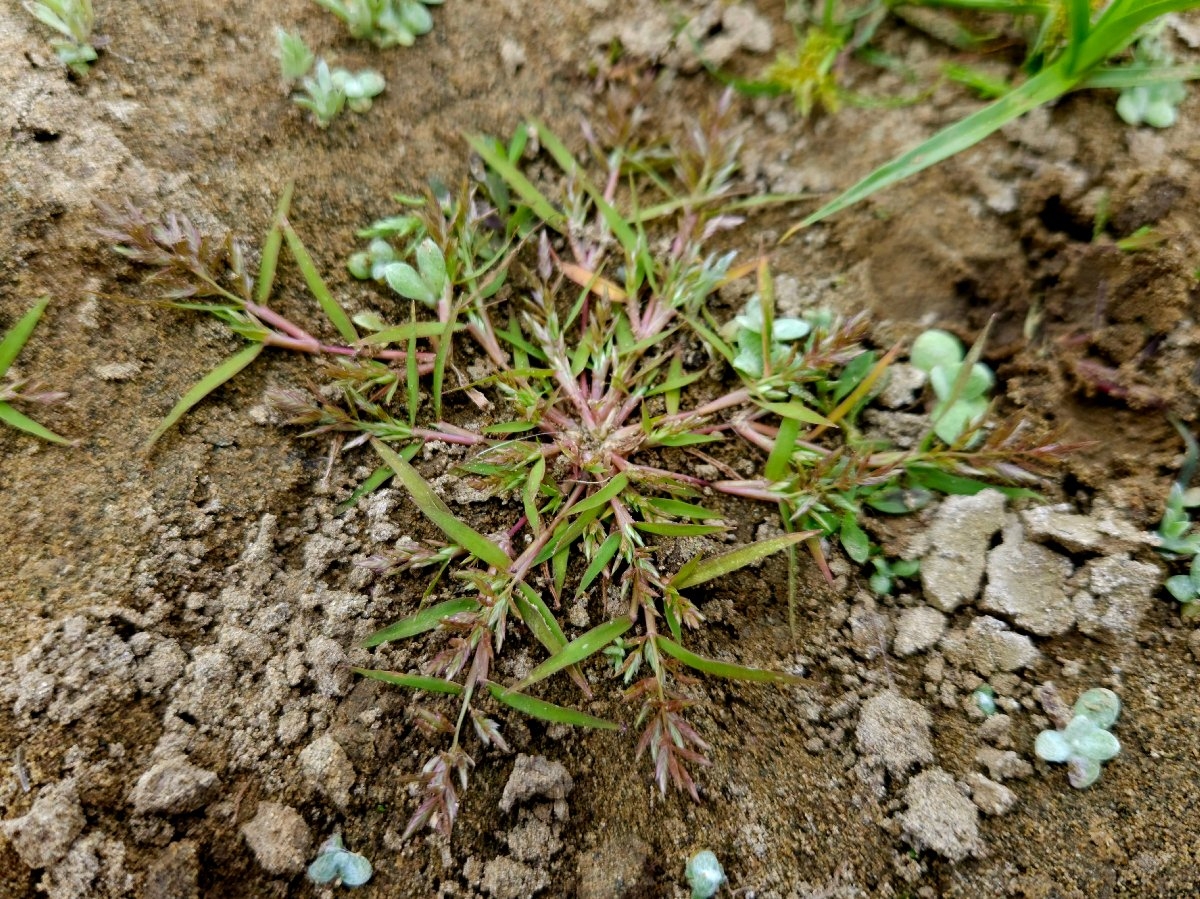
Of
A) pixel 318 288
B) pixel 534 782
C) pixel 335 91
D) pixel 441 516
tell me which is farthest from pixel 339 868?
pixel 335 91

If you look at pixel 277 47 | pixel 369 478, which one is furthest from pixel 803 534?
pixel 277 47

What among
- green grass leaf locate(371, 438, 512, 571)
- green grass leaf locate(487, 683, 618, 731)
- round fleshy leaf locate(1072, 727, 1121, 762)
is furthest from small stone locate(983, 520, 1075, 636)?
green grass leaf locate(371, 438, 512, 571)

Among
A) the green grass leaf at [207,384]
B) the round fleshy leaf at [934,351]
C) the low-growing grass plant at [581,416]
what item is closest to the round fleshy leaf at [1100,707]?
the low-growing grass plant at [581,416]

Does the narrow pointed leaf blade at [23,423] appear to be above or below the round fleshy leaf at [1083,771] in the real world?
above

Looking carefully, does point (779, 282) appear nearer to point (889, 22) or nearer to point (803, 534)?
point (803, 534)

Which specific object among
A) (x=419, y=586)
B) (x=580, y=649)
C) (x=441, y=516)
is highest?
(x=441, y=516)

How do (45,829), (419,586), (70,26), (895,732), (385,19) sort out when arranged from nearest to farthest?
1. (45,829)
2. (895,732)
3. (419,586)
4. (70,26)
5. (385,19)

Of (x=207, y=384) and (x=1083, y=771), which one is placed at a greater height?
(x=207, y=384)

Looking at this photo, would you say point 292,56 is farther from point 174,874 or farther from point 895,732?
point 895,732

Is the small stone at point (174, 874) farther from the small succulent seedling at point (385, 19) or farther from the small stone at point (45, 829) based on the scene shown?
the small succulent seedling at point (385, 19)
